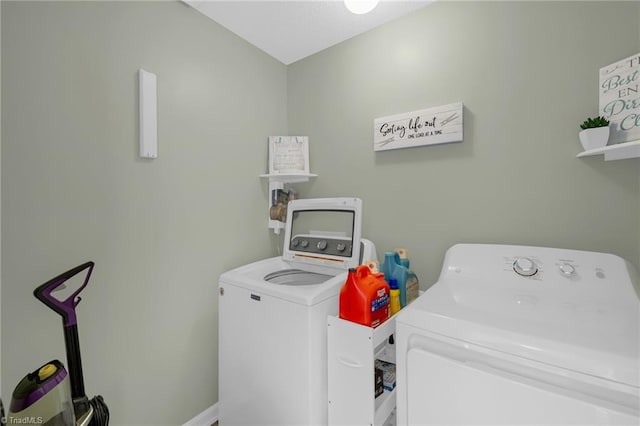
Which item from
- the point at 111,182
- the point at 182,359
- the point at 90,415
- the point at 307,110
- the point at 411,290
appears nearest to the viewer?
the point at 90,415

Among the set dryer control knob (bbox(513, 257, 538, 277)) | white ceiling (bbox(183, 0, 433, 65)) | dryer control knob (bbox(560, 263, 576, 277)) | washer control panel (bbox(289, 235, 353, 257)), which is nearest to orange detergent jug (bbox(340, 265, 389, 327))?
washer control panel (bbox(289, 235, 353, 257))

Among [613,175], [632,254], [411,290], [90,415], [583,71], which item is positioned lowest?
[90,415]

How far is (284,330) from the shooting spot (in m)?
1.25

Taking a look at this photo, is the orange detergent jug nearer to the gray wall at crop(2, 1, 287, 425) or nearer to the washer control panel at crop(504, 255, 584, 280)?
the washer control panel at crop(504, 255, 584, 280)

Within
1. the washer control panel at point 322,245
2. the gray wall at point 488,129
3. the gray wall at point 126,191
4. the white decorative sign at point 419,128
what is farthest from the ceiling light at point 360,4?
the washer control panel at point 322,245

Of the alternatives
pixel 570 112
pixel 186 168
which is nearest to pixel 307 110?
pixel 186 168

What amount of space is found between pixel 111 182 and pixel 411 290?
1591 mm

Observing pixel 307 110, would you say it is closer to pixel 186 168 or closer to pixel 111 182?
→ pixel 186 168

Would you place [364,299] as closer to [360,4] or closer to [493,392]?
[493,392]

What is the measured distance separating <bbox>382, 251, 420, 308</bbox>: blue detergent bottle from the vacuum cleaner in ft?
4.16

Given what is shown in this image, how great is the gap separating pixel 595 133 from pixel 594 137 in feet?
0.05

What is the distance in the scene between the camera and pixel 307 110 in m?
2.18

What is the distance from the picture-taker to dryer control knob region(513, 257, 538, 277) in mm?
1147

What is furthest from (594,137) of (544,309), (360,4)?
(360,4)
